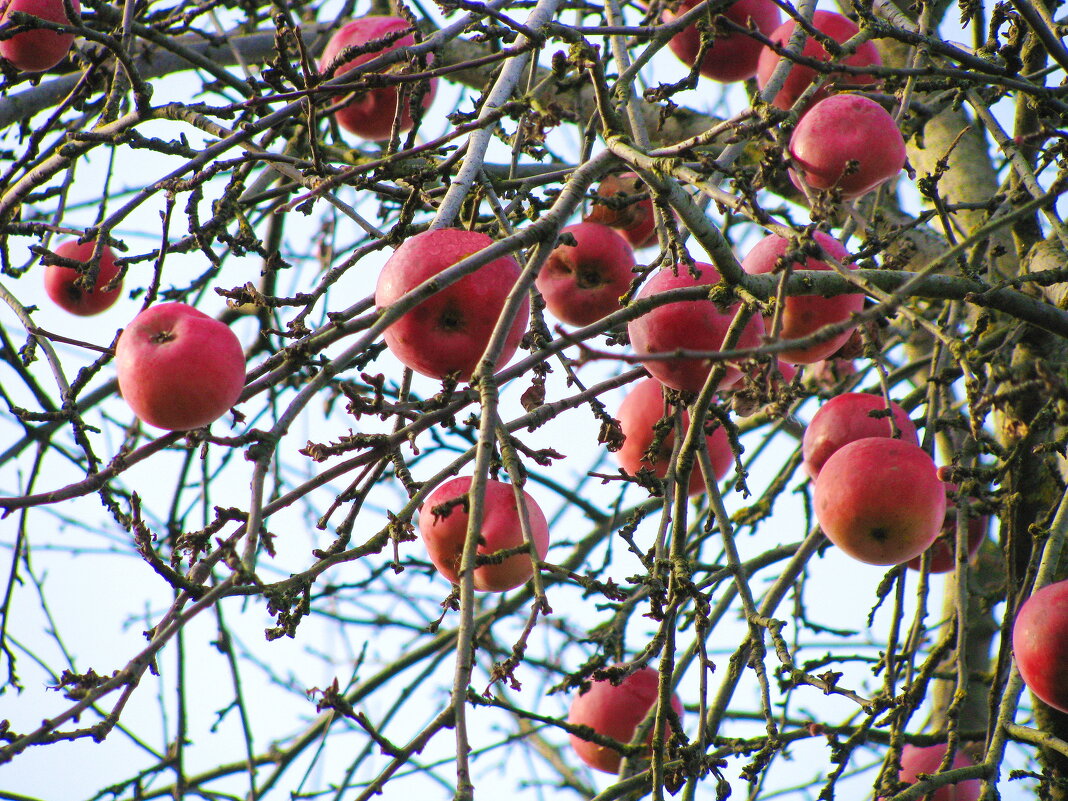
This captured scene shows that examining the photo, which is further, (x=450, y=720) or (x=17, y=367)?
(x=17, y=367)

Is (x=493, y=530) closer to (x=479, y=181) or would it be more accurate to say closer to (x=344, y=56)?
(x=479, y=181)

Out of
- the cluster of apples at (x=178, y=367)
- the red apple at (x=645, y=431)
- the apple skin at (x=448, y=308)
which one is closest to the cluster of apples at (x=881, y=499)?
the red apple at (x=645, y=431)

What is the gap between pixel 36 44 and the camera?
2.87m

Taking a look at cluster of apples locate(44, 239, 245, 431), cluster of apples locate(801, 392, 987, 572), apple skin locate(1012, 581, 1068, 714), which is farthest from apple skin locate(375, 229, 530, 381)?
apple skin locate(1012, 581, 1068, 714)

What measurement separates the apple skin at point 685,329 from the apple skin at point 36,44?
2.02 meters

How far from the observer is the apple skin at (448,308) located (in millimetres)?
1712

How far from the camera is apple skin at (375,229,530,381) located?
1.71 metres

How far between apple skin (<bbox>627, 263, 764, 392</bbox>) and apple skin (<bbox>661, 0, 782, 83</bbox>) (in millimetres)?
1277

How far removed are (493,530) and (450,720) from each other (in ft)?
2.18

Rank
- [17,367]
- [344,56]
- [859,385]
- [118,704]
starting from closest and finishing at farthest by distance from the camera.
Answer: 1. [118,704]
2. [344,56]
3. [17,367]
4. [859,385]

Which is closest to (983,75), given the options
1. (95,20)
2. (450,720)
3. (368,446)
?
(368,446)

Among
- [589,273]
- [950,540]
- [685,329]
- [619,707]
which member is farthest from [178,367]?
[950,540]

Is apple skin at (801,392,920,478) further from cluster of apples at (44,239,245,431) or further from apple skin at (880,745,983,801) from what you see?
cluster of apples at (44,239,245,431)

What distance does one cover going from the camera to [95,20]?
278 cm
